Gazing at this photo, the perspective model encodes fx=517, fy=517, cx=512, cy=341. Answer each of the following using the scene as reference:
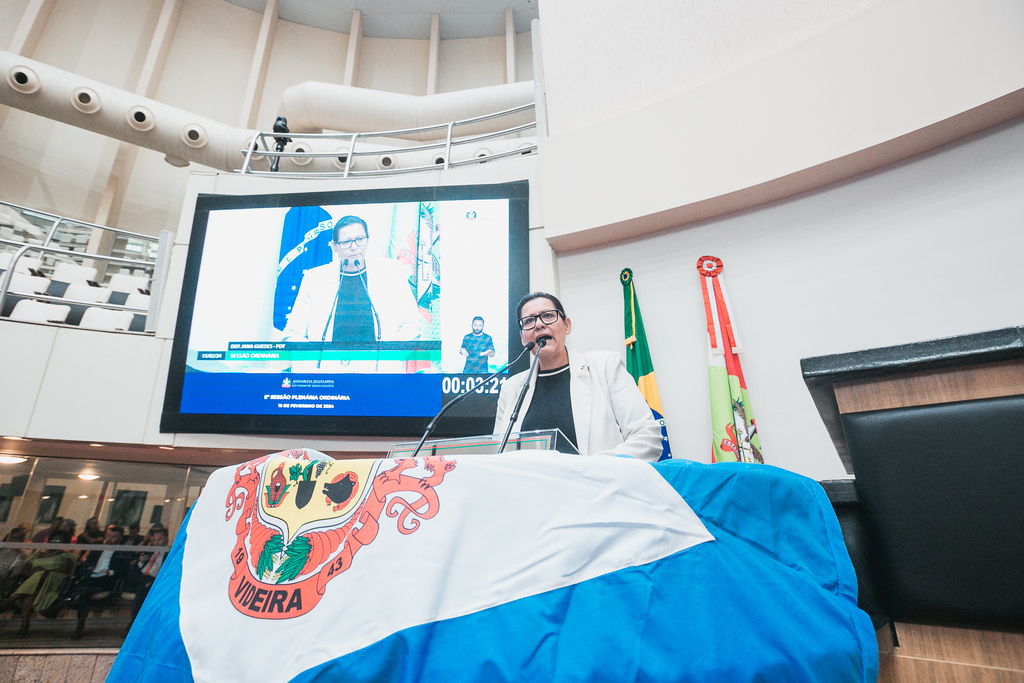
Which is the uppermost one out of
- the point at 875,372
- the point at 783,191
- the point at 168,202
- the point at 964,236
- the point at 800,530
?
the point at 168,202

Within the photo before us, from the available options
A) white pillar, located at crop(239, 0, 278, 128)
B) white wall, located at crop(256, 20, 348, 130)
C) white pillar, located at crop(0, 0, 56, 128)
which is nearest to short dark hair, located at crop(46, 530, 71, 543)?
white pillar, located at crop(239, 0, 278, 128)

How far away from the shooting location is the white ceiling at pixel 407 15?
24.4 feet

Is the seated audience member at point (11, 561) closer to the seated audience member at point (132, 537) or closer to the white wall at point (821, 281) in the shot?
the seated audience member at point (132, 537)

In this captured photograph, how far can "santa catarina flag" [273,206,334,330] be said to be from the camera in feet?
10.6

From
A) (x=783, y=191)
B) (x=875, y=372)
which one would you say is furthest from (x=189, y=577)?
(x=783, y=191)

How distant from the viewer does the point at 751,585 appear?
1.94 ft

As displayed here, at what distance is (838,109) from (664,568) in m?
2.43

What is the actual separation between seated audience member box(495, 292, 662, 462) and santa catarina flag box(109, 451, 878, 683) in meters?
0.89

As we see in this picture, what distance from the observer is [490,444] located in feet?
3.82

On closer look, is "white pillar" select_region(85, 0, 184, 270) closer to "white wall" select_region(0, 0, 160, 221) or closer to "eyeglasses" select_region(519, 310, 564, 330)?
"white wall" select_region(0, 0, 160, 221)

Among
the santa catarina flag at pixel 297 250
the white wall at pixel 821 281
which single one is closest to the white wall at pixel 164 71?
the santa catarina flag at pixel 297 250

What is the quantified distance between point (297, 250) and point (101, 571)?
265cm

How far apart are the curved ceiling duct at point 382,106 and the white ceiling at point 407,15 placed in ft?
7.35

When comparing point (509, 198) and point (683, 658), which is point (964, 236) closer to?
point (509, 198)
